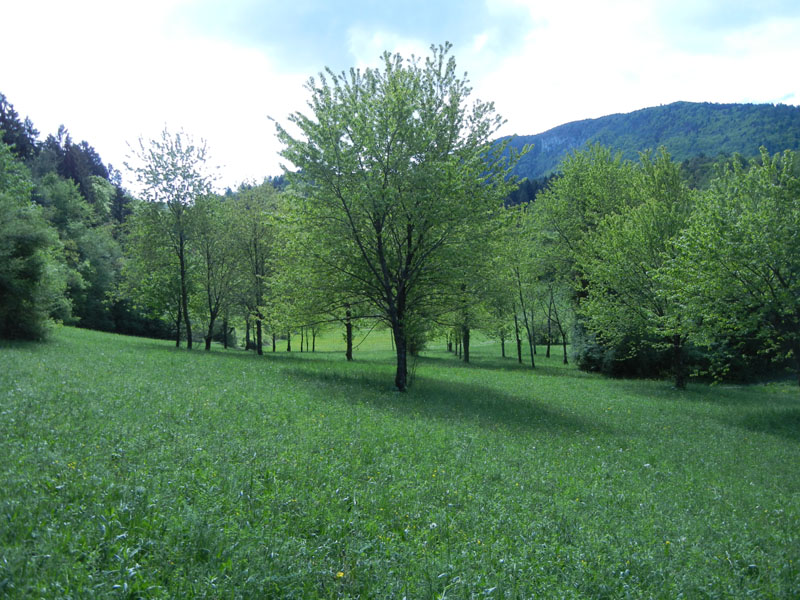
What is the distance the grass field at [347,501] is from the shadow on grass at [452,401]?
52cm

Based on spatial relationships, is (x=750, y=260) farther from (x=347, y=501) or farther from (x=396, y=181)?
(x=347, y=501)

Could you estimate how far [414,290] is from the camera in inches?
803

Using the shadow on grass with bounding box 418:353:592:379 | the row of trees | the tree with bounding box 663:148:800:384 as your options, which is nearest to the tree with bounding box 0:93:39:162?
the shadow on grass with bounding box 418:353:592:379

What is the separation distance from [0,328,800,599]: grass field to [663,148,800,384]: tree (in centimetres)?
559

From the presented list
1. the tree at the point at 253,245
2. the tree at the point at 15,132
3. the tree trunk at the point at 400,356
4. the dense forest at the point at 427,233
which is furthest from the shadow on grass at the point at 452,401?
the tree at the point at 15,132

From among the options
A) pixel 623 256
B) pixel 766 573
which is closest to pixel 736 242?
pixel 623 256

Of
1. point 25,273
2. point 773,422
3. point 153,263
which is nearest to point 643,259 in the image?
point 773,422

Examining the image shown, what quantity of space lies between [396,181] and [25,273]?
59.6 feet

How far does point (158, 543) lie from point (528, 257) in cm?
3769

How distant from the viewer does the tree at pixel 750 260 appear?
17.2 meters

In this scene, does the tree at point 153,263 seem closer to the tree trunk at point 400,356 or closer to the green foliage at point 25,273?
the green foliage at point 25,273

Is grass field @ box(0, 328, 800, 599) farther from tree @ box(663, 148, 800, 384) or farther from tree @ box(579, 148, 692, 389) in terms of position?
tree @ box(579, 148, 692, 389)

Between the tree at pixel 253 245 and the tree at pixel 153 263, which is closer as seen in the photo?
the tree at pixel 153 263

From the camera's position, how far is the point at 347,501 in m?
6.71
